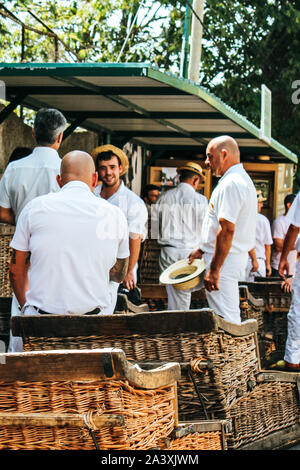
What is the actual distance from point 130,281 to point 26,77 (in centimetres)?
194

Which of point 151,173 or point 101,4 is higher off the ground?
point 101,4

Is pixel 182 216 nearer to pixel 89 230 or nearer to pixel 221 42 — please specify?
pixel 89 230

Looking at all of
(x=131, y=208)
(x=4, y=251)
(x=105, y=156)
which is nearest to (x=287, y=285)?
(x=131, y=208)

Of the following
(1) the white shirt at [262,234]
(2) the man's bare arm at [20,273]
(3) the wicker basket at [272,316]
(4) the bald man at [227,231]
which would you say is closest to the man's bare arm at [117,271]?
(2) the man's bare arm at [20,273]

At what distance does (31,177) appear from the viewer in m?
5.33

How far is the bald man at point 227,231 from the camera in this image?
6.20 metres

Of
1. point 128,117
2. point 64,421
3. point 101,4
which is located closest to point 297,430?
point 64,421

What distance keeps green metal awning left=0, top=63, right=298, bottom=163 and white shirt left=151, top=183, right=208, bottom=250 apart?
2.94 feet

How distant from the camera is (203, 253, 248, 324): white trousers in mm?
6250

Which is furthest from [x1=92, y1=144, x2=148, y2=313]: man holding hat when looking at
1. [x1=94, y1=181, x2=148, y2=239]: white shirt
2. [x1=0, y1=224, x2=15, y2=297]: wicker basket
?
[x1=0, y1=224, x2=15, y2=297]: wicker basket

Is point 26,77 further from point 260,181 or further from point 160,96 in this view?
point 260,181

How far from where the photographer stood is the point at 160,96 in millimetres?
7852

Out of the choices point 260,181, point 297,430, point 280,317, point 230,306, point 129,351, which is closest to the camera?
point 129,351
